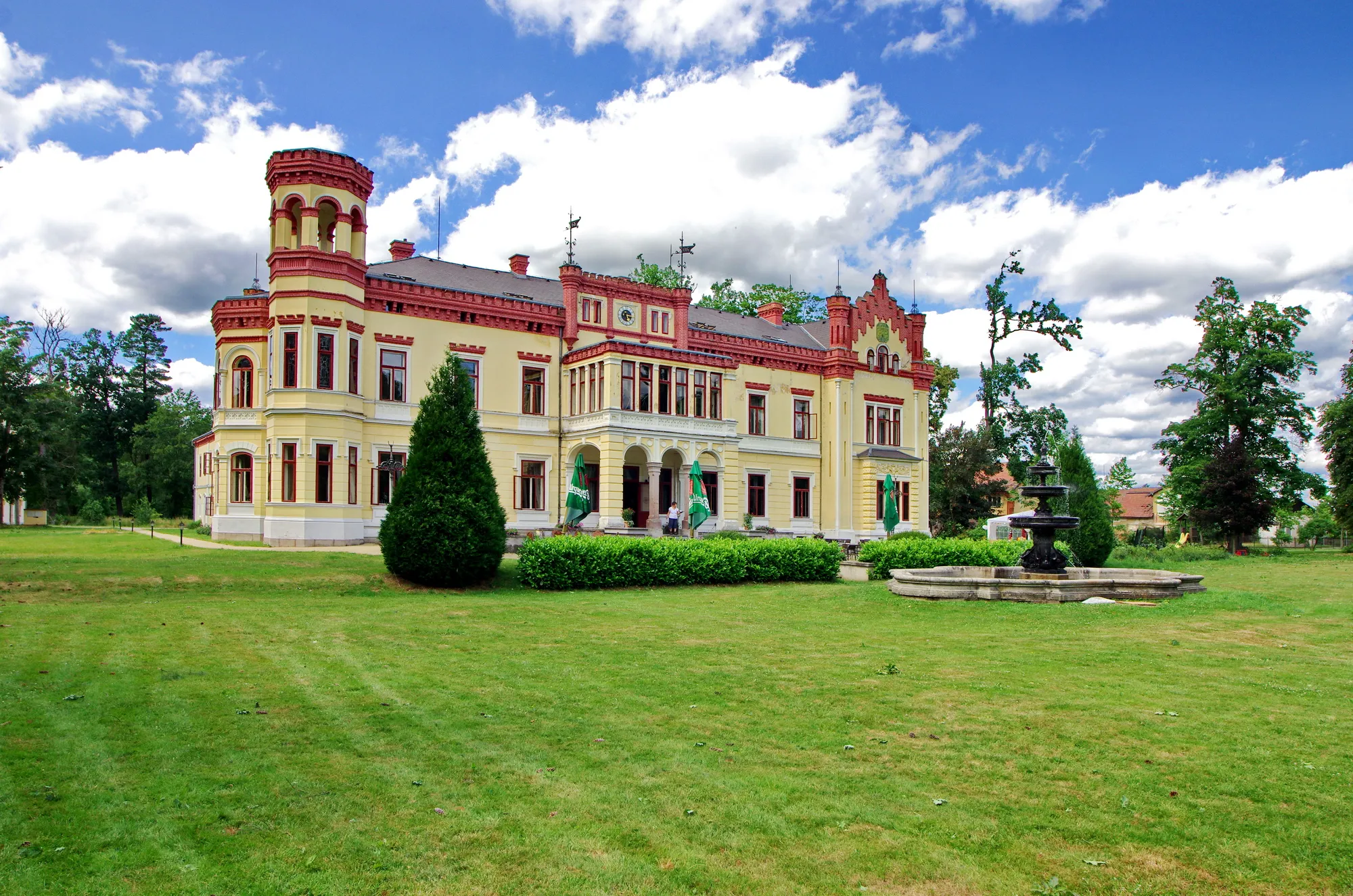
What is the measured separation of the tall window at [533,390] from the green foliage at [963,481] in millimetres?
23311

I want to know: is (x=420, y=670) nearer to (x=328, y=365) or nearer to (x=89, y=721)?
(x=89, y=721)

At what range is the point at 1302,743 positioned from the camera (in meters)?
7.22

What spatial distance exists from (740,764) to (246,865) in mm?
3307

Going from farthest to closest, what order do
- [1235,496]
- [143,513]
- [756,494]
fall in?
1. [143,513]
2. [1235,496]
3. [756,494]

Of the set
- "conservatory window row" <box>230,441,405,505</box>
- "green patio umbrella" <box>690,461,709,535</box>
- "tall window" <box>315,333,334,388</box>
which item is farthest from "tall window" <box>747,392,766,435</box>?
"tall window" <box>315,333,334,388</box>

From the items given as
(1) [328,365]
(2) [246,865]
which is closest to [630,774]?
(2) [246,865]

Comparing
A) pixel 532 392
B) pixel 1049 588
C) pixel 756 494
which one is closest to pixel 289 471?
pixel 532 392

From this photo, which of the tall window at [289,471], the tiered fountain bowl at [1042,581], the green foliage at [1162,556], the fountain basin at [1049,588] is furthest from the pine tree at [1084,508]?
the tall window at [289,471]

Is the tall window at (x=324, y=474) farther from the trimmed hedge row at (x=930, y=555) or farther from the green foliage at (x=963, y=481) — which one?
the green foliage at (x=963, y=481)

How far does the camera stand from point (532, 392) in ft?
120

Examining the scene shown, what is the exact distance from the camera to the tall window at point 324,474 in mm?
30797

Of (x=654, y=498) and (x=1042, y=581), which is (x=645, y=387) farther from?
(x=1042, y=581)

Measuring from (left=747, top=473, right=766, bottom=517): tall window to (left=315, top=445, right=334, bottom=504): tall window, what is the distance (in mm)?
18436

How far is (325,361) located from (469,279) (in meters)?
8.03
